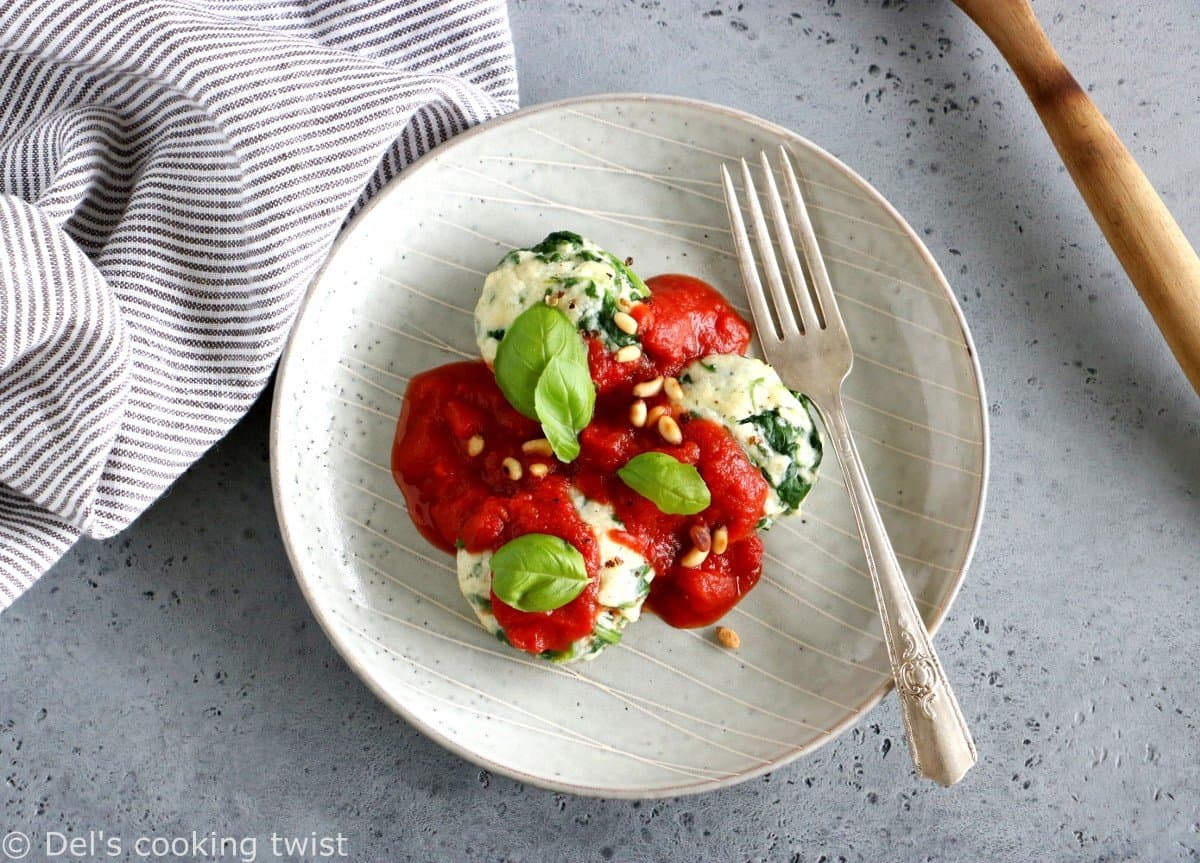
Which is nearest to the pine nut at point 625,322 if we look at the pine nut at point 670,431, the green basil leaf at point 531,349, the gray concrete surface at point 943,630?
the green basil leaf at point 531,349

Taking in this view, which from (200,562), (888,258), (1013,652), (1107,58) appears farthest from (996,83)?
(200,562)

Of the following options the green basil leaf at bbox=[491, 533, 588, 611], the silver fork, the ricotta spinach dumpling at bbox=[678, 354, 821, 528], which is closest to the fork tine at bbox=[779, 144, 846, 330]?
the silver fork

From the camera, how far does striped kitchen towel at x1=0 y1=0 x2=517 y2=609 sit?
7.34ft

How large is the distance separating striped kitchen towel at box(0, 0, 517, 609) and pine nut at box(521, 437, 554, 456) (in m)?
0.70

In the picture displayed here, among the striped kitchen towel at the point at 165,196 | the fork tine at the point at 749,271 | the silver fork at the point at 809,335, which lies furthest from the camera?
the fork tine at the point at 749,271

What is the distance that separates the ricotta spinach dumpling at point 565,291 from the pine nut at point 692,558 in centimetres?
54

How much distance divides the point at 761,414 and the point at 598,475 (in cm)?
43

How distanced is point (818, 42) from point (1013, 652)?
6.01 feet

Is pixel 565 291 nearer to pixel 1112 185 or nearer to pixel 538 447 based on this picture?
pixel 538 447

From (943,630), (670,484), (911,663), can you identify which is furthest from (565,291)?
(943,630)

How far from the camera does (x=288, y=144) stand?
2271 millimetres

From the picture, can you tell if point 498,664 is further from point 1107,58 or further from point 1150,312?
point 1107,58

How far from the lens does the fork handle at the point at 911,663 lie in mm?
2266

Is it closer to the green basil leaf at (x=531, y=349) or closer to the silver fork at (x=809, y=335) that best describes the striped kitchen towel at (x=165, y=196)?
the green basil leaf at (x=531, y=349)
